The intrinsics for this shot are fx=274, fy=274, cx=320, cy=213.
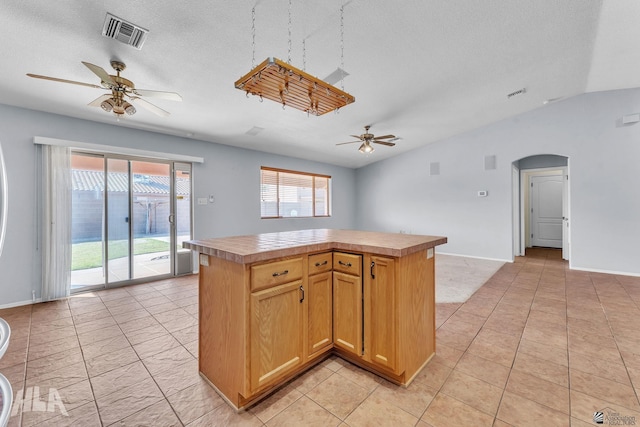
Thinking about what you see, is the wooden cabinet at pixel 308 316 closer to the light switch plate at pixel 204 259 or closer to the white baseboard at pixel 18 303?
the light switch plate at pixel 204 259

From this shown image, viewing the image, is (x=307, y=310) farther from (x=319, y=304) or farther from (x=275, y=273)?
(x=275, y=273)

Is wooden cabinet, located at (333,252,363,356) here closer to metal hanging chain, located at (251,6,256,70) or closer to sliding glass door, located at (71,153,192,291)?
metal hanging chain, located at (251,6,256,70)

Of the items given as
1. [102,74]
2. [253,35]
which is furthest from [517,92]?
[102,74]

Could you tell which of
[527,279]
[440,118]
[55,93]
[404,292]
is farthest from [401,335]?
[440,118]

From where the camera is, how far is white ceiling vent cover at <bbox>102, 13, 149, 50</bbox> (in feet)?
7.16

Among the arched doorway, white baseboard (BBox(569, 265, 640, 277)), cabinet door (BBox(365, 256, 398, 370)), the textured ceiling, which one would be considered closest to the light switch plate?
cabinet door (BBox(365, 256, 398, 370))

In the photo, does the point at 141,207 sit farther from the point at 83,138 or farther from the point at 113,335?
the point at 113,335

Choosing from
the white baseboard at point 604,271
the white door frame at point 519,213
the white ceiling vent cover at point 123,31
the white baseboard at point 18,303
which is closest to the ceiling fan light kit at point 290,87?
the white ceiling vent cover at point 123,31

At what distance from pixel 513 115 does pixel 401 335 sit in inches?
240

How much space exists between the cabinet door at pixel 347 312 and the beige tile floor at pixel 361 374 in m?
0.21

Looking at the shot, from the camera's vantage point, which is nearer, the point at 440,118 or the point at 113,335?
the point at 113,335

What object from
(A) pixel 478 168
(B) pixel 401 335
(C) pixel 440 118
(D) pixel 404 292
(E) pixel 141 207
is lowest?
(B) pixel 401 335

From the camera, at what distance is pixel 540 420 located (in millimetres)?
1593

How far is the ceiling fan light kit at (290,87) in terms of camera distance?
181 cm
